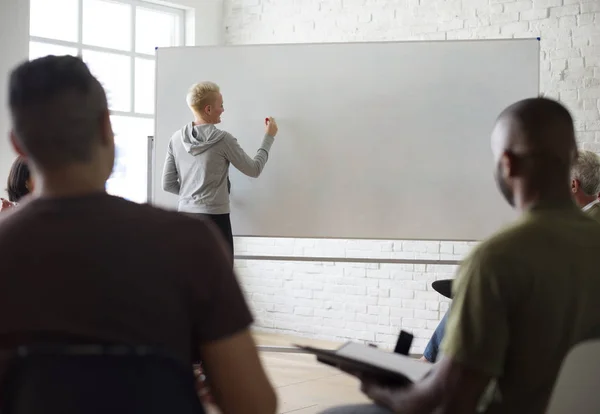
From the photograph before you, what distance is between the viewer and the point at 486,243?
121 cm

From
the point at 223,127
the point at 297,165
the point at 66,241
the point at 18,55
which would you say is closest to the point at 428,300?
the point at 297,165

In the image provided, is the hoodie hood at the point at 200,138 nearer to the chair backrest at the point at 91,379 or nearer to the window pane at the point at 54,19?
the window pane at the point at 54,19

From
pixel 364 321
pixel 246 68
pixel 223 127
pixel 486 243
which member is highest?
pixel 246 68

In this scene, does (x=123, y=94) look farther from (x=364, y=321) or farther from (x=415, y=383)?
(x=415, y=383)

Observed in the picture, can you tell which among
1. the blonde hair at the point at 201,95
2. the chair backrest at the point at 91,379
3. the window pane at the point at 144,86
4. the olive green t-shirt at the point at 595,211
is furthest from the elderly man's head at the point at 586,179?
the window pane at the point at 144,86

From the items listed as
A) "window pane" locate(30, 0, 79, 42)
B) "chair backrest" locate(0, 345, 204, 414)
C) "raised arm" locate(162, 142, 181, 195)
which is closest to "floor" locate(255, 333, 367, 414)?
"raised arm" locate(162, 142, 181, 195)

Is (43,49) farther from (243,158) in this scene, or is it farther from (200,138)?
(243,158)

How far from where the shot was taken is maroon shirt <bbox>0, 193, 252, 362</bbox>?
2.95 ft

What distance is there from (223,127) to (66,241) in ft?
10.6

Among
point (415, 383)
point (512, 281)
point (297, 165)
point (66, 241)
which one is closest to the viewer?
point (66, 241)

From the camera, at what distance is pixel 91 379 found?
830 millimetres

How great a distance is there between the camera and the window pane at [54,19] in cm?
487

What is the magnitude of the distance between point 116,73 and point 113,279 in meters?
4.68

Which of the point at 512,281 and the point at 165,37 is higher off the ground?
the point at 165,37
